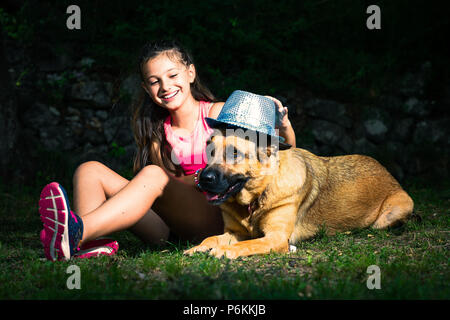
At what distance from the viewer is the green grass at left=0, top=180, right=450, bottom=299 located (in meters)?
2.17

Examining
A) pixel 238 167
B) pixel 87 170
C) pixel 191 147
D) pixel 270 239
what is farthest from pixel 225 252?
pixel 87 170

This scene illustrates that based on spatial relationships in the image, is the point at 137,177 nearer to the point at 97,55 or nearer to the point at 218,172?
the point at 218,172

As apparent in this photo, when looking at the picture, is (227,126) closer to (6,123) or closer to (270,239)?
(270,239)

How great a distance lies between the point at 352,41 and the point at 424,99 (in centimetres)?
149

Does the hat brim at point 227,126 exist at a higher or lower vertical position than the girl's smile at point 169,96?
lower

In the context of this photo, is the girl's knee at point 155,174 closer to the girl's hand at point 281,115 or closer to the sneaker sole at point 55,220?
the sneaker sole at point 55,220

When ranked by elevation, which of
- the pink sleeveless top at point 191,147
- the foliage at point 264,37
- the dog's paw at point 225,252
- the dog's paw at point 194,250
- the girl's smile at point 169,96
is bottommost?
the dog's paw at point 194,250

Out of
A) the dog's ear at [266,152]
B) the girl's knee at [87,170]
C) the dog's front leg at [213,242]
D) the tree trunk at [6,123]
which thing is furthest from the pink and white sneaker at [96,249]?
the tree trunk at [6,123]

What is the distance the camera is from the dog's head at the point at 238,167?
2949 millimetres

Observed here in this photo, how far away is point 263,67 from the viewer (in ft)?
23.8

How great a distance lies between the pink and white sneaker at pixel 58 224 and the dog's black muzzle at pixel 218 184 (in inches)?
33.0

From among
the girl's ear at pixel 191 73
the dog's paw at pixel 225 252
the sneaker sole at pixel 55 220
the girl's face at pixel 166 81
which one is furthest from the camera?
the girl's ear at pixel 191 73

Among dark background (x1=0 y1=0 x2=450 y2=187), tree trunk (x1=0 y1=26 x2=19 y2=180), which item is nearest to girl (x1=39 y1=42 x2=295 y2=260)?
dark background (x1=0 y1=0 x2=450 y2=187)

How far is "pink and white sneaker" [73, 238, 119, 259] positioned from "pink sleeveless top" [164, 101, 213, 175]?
31.4 inches
